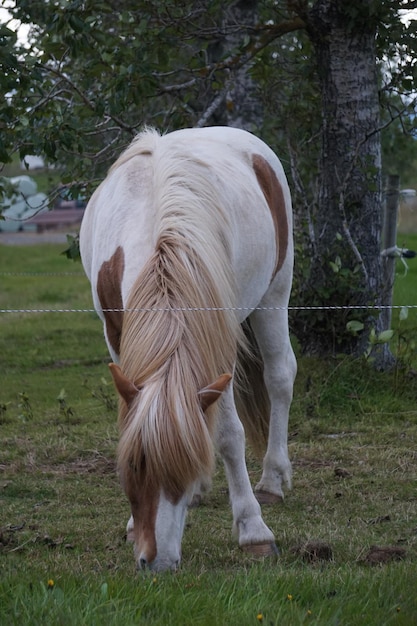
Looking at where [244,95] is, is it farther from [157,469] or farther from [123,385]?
[157,469]

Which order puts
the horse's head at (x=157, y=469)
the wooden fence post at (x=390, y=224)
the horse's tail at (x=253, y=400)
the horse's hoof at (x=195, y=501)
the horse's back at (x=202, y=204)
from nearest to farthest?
the horse's head at (x=157, y=469) → the horse's back at (x=202, y=204) → the horse's hoof at (x=195, y=501) → the horse's tail at (x=253, y=400) → the wooden fence post at (x=390, y=224)

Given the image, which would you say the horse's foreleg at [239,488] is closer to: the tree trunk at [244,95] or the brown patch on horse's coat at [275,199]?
the brown patch on horse's coat at [275,199]

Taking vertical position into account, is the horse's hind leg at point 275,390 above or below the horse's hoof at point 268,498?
above

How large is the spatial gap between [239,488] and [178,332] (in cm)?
96

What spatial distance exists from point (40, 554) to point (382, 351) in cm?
391

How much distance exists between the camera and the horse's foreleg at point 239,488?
4172 mm

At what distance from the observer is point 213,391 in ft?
11.6

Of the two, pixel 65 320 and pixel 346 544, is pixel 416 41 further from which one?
pixel 65 320

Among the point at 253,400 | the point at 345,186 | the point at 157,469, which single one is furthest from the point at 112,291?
the point at 345,186

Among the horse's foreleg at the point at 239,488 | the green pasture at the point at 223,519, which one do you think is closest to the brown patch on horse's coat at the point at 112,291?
the horse's foreleg at the point at 239,488

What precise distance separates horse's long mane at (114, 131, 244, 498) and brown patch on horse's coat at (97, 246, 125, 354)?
0.29m

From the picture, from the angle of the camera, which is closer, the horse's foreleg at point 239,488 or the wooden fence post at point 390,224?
the horse's foreleg at point 239,488

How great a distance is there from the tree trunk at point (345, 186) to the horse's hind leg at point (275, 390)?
5.65ft

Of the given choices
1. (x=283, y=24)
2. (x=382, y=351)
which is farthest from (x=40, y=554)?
(x=283, y=24)
